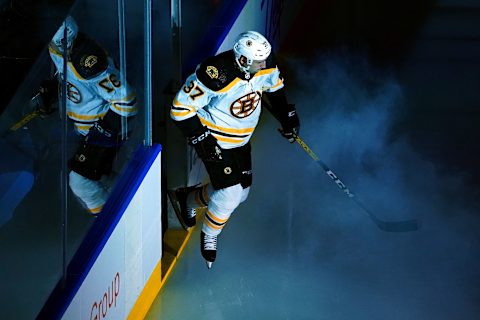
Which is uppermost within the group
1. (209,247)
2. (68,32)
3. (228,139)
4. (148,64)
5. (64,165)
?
(68,32)

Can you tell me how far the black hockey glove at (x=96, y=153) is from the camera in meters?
3.22

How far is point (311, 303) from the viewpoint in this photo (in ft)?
14.0

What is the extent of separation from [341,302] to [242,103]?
3.48 feet

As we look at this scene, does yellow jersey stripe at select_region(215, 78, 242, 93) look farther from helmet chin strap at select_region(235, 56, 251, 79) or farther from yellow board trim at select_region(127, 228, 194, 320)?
yellow board trim at select_region(127, 228, 194, 320)

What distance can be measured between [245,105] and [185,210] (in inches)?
29.0

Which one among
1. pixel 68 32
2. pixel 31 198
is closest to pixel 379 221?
pixel 68 32

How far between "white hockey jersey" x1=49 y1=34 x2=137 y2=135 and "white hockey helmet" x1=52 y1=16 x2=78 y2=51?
0.09 feet

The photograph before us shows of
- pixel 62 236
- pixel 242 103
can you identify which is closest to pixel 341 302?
pixel 242 103

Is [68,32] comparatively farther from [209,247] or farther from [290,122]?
[290,122]

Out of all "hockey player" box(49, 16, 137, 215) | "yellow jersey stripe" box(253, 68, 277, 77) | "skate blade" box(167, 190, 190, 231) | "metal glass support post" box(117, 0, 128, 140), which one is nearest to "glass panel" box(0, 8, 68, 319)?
"hockey player" box(49, 16, 137, 215)

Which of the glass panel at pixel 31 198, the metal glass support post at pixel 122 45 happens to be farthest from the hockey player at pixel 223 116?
the glass panel at pixel 31 198

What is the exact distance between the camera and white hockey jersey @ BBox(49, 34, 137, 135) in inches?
121

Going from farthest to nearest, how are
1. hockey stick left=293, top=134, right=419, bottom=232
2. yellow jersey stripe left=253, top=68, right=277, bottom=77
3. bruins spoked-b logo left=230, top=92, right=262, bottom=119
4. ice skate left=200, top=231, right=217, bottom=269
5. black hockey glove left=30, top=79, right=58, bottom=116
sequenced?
hockey stick left=293, top=134, right=419, bottom=232 < ice skate left=200, top=231, right=217, bottom=269 < yellow jersey stripe left=253, top=68, right=277, bottom=77 < bruins spoked-b logo left=230, top=92, right=262, bottom=119 < black hockey glove left=30, top=79, right=58, bottom=116

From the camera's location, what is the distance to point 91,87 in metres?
3.49
